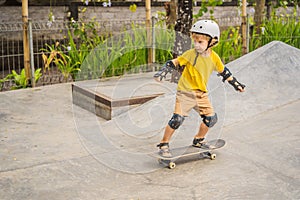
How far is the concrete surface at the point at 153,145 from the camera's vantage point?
3266 mm

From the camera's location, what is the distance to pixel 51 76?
7.18 metres

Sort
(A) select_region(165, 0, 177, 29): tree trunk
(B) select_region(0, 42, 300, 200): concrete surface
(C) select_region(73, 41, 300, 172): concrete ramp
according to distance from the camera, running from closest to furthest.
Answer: (B) select_region(0, 42, 300, 200): concrete surface, (C) select_region(73, 41, 300, 172): concrete ramp, (A) select_region(165, 0, 177, 29): tree trunk

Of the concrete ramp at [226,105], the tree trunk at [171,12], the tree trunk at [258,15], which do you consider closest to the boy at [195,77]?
the concrete ramp at [226,105]

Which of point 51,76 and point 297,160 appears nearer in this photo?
point 297,160

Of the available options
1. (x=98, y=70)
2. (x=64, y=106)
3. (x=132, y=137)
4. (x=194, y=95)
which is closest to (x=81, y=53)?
(x=98, y=70)

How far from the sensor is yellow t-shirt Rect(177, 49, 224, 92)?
3.59 meters

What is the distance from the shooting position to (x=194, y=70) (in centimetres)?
359

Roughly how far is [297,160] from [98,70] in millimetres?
4130

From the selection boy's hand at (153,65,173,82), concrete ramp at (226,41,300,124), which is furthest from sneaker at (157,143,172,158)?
concrete ramp at (226,41,300,124)

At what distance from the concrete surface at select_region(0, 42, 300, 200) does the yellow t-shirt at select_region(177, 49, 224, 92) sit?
66 centimetres

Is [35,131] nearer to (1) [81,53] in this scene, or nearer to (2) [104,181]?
(2) [104,181]

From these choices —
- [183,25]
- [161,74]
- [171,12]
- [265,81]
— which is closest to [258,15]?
[171,12]

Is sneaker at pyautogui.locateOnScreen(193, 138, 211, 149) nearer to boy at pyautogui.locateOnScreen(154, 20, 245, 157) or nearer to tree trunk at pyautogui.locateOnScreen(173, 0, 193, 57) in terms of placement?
boy at pyautogui.locateOnScreen(154, 20, 245, 157)

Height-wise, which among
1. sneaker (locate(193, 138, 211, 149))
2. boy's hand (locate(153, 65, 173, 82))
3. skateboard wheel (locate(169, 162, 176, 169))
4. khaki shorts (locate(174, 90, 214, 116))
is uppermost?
boy's hand (locate(153, 65, 173, 82))
